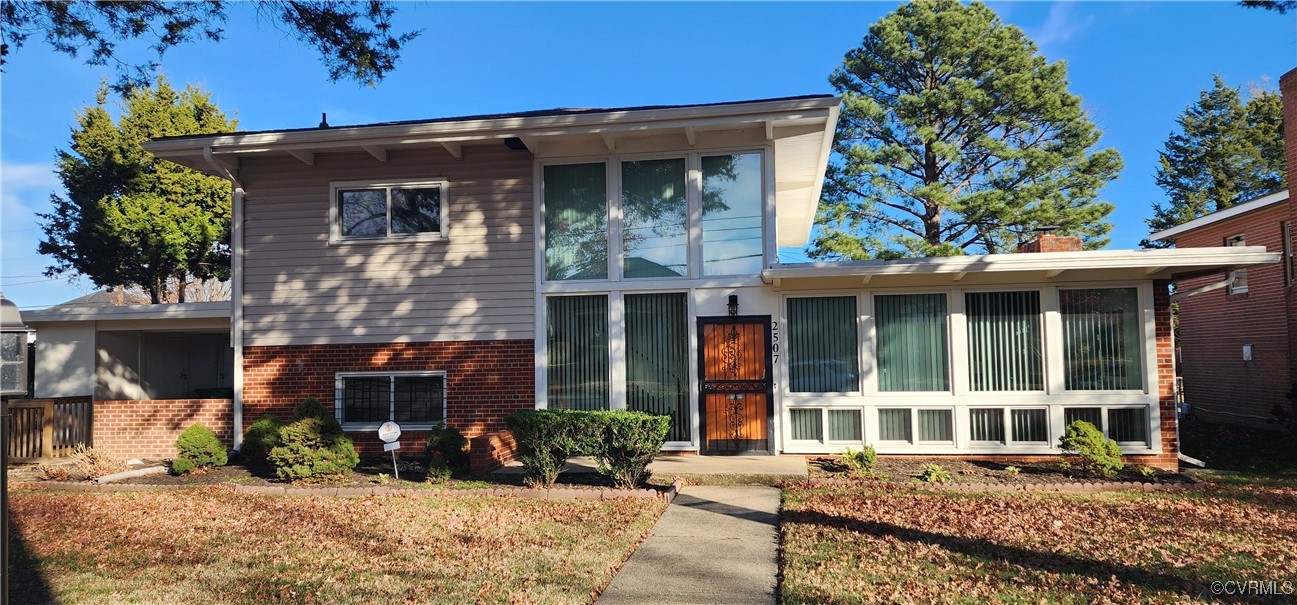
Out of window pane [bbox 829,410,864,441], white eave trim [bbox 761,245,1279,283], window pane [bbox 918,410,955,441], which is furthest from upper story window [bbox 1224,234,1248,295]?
window pane [bbox 829,410,864,441]

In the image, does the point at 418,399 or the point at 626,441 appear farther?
the point at 418,399

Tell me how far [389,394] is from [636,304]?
3.89 meters

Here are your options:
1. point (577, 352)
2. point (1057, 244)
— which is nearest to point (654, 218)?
point (577, 352)

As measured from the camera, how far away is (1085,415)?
398 inches

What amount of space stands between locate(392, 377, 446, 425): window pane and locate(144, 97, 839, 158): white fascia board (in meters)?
3.45

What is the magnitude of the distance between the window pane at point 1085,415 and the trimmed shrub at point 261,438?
1067 cm

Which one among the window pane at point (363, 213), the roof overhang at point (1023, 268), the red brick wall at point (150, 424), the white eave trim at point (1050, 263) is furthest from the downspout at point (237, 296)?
the white eave trim at point (1050, 263)

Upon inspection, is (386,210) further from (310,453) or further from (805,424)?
(805,424)

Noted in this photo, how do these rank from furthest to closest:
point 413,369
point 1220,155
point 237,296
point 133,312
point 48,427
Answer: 1. point 1220,155
2. point 133,312
3. point 48,427
4. point 237,296
5. point 413,369

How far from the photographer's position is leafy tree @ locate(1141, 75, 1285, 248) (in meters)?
27.5

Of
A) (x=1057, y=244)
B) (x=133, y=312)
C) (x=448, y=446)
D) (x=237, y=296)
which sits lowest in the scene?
(x=448, y=446)

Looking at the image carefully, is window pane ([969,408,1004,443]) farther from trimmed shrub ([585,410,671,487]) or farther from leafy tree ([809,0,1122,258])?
leafy tree ([809,0,1122,258])

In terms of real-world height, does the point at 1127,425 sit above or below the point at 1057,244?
below

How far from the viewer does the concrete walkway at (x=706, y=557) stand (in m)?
5.02
